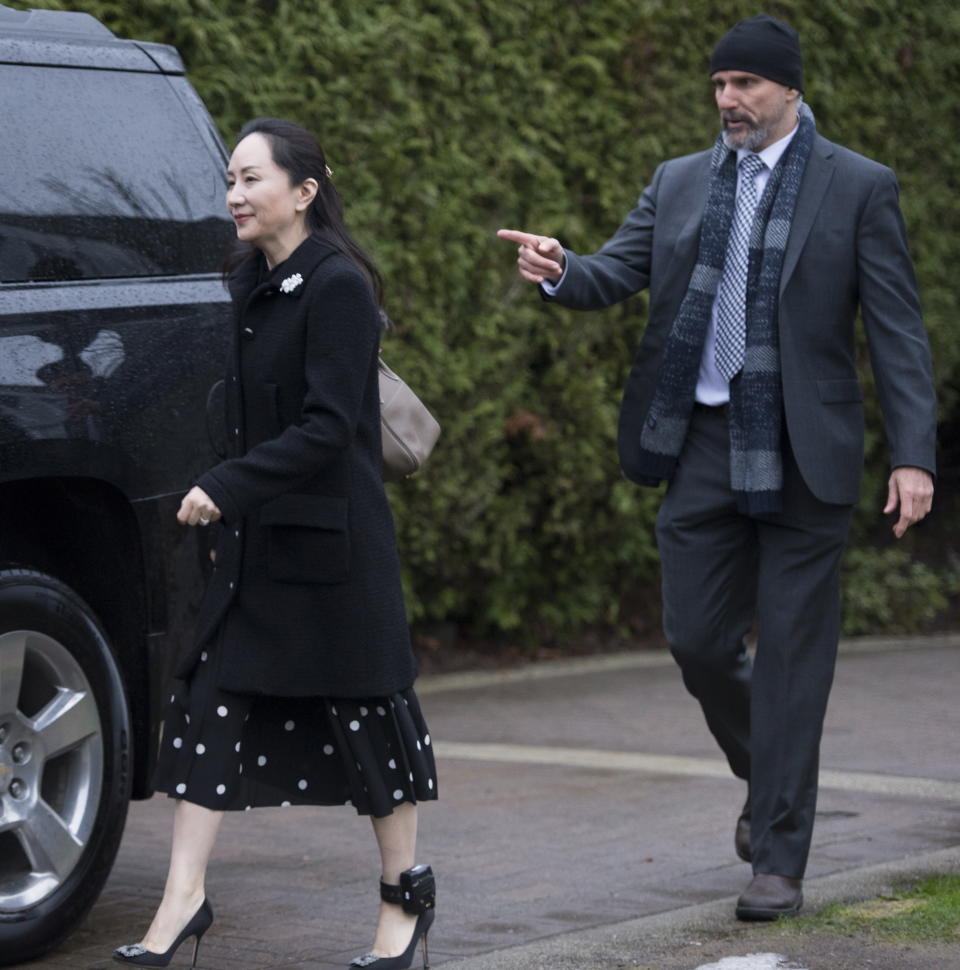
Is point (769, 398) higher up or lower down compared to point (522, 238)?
lower down

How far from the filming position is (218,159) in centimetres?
492

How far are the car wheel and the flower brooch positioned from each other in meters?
0.86

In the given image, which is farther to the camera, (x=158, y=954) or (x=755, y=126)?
(x=755, y=126)

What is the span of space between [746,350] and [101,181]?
5.06 ft

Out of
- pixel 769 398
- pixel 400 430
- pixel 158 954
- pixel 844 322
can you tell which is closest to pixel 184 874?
pixel 158 954

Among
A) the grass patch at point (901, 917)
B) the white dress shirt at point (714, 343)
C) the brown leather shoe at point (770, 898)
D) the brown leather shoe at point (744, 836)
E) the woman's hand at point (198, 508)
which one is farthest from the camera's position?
the brown leather shoe at point (744, 836)

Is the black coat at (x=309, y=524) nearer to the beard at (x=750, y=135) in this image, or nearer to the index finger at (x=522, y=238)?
the index finger at (x=522, y=238)

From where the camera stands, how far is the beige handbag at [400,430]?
4176 millimetres

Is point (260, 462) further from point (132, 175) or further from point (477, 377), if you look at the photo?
point (477, 377)

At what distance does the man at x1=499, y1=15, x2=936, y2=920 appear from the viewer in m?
4.74

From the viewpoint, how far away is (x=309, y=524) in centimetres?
396

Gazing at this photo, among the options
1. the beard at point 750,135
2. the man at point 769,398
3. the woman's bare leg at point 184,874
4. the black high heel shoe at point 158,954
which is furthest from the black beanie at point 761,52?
the black high heel shoe at point 158,954

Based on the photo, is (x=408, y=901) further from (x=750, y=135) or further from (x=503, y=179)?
(x=503, y=179)

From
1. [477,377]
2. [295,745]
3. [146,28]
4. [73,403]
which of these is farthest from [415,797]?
[477,377]
